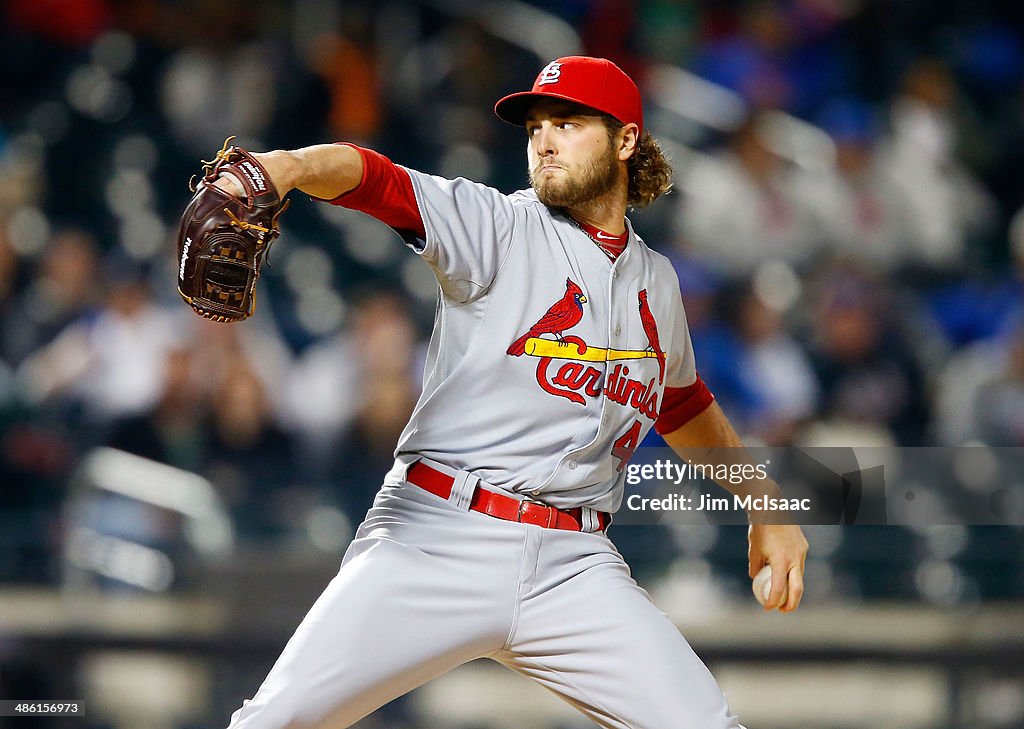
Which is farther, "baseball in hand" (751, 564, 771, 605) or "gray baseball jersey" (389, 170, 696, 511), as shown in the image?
"baseball in hand" (751, 564, 771, 605)

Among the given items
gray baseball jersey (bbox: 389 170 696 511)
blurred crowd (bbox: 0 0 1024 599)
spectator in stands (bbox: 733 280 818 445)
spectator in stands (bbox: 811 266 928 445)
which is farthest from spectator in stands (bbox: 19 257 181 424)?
gray baseball jersey (bbox: 389 170 696 511)

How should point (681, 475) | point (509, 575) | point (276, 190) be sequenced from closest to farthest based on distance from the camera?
point (276, 190) < point (509, 575) < point (681, 475)

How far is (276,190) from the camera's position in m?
1.95

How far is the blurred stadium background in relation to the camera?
4.28m

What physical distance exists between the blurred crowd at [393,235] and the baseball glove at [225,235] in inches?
100.0

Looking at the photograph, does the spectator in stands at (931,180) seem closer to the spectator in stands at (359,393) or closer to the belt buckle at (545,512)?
the spectator in stands at (359,393)

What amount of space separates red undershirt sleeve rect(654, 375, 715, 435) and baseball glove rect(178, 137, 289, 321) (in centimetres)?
106

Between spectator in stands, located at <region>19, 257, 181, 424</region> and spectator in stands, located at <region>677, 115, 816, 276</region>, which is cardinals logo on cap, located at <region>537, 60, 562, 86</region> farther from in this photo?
spectator in stands, located at <region>677, 115, 816, 276</region>

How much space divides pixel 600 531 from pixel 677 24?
16.7 ft

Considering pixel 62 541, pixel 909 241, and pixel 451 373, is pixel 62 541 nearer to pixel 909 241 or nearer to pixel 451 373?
pixel 451 373

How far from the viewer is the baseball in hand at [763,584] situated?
2.60 m

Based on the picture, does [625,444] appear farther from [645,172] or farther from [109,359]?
[109,359]

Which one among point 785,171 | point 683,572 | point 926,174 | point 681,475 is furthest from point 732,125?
point 681,475

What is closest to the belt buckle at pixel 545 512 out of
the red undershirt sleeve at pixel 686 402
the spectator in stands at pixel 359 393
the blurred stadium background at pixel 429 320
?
the red undershirt sleeve at pixel 686 402
